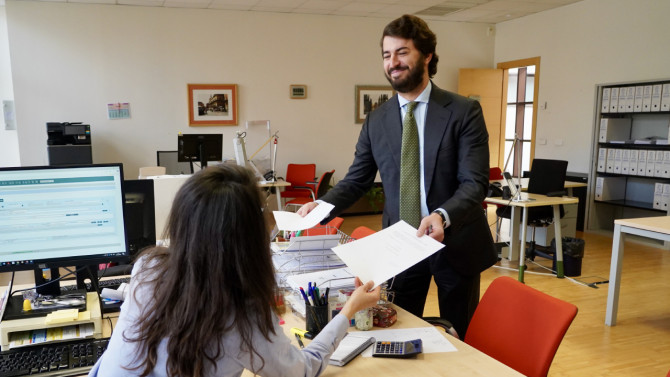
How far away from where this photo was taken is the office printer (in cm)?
600

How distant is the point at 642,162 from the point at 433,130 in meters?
5.21

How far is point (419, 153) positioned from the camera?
1.97 meters

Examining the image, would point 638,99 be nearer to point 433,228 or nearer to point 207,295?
point 433,228

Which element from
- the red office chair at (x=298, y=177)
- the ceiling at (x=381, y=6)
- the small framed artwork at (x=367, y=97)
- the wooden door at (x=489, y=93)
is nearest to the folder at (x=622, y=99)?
the ceiling at (x=381, y=6)

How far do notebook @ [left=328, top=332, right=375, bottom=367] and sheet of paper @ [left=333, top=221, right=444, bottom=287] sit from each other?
19 cm

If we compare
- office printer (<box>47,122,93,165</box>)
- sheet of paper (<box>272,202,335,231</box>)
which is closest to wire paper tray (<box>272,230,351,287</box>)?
sheet of paper (<box>272,202,335,231</box>)

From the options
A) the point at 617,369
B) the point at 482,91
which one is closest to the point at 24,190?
the point at 617,369

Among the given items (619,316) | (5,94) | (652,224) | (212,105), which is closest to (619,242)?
(652,224)

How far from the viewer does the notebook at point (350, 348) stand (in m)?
1.38

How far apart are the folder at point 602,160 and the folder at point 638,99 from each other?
0.65 meters

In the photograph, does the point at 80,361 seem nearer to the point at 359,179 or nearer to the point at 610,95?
the point at 359,179

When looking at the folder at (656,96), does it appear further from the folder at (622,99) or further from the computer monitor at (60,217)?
the computer monitor at (60,217)

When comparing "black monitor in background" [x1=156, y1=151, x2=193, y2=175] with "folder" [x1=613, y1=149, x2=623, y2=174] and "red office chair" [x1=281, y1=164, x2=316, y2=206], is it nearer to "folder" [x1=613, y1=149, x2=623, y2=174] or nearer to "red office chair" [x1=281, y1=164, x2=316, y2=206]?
"red office chair" [x1=281, y1=164, x2=316, y2=206]

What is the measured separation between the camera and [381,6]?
707cm
